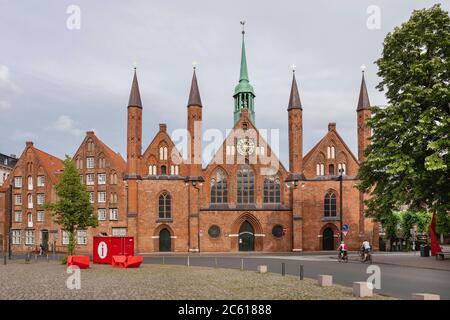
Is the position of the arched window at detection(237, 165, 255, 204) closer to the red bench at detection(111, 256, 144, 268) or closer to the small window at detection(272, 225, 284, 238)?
the small window at detection(272, 225, 284, 238)

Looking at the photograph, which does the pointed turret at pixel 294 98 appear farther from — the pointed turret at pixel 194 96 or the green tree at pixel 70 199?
the green tree at pixel 70 199

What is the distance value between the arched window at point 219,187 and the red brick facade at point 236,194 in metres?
0.11

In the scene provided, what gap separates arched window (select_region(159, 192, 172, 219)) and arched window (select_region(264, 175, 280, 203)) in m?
10.8

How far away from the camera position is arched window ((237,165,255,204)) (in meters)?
51.8

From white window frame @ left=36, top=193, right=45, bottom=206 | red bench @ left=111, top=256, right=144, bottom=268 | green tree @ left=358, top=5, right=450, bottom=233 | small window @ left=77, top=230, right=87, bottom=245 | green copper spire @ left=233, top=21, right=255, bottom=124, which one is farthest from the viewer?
green copper spire @ left=233, top=21, right=255, bottom=124

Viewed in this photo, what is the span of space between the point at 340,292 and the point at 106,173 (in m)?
41.4

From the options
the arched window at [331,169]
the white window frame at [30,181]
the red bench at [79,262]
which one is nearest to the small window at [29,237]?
the white window frame at [30,181]

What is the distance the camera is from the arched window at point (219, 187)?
51.6 meters

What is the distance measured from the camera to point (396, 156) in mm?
27016

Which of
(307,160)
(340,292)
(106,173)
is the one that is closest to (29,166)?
(106,173)

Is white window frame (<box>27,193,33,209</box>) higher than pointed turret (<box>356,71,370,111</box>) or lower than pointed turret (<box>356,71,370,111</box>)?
lower

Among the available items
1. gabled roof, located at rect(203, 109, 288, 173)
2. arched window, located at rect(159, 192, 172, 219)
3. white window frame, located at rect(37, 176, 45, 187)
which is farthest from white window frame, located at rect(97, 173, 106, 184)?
gabled roof, located at rect(203, 109, 288, 173)

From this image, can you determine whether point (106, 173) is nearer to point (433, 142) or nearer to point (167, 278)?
point (167, 278)

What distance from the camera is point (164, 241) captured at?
50.6 metres
